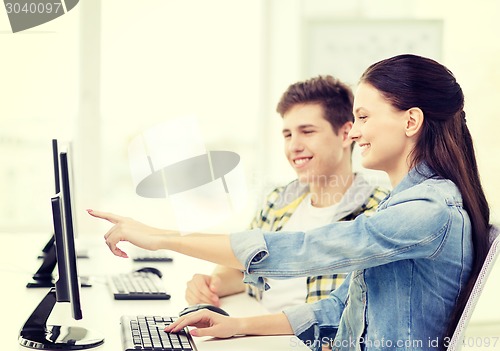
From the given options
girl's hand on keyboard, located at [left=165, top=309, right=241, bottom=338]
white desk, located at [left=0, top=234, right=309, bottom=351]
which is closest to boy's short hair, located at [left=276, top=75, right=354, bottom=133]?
white desk, located at [left=0, top=234, right=309, bottom=351]

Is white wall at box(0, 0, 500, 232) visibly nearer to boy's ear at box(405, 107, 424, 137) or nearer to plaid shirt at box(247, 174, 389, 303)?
plaid shirt at box(247, 174, 389, 303)

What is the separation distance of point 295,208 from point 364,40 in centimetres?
171

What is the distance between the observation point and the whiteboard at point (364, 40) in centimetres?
342

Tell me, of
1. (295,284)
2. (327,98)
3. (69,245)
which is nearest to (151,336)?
(69,245)

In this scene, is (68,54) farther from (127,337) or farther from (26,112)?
(127,337)

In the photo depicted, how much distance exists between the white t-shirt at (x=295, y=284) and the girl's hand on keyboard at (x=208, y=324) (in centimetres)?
55

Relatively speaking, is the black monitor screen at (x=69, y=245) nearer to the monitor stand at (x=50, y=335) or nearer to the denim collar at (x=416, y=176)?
the monitor stand at (x=50, y=335)

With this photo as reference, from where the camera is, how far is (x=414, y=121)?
1.20m

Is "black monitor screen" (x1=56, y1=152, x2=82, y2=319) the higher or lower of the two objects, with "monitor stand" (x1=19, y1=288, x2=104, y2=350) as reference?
higher

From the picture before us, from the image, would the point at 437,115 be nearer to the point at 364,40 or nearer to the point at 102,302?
the point at 102,302

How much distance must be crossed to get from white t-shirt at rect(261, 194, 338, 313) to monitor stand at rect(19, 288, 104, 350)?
639 millimetres

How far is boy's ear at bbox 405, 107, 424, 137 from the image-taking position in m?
1.20

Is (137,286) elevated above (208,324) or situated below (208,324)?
below

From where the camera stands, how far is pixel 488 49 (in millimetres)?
3381
